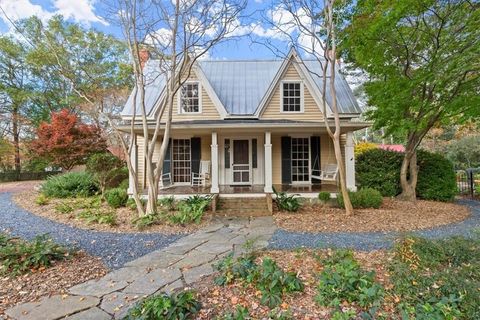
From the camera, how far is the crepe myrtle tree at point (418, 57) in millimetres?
7125

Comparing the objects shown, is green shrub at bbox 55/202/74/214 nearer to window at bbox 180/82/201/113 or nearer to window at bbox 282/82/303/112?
window at bbox 180/82/201/113

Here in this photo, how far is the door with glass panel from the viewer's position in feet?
36.9

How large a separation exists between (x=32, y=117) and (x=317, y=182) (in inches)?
954

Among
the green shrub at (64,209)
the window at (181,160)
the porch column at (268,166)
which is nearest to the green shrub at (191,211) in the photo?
the porch column at (268,166)

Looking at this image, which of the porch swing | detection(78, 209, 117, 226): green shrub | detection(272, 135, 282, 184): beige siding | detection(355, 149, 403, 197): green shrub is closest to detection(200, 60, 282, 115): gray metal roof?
detection(272, 135, 282, 184): beige siding

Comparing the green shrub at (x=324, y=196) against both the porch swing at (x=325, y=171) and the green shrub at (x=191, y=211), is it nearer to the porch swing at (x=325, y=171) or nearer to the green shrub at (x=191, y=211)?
the porch swing at (x=325, y=171)

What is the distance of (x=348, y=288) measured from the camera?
9.98 feet

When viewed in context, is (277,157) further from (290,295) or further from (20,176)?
(20,176)

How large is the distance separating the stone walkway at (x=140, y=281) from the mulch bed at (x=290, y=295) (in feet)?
1.81

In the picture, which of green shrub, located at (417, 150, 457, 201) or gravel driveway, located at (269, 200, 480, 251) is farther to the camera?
green shrub, located at (417, 150, 457, 201)

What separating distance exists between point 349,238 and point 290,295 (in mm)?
2907

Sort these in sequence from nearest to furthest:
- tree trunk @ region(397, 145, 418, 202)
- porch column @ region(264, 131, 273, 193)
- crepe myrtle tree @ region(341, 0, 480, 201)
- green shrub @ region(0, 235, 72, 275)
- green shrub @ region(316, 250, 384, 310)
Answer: green shrub @ region(316, 250, 384, 310)
green shrub @ region(0, 235, 72, 275)
crepe myrtle tree @ region(341, 0, 480, 201)
porch column @ region(264, 131, 273, 193)
tree trunk @ region(397, 145, 418, 202)

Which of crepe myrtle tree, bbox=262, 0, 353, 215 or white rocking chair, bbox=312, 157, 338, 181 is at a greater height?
crepe myrtle tree, bbox=262, 0, 353, 215

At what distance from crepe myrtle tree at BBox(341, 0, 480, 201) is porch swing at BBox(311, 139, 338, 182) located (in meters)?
2.28
